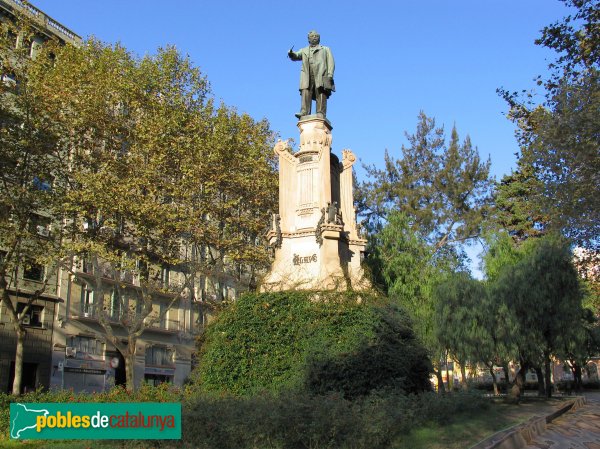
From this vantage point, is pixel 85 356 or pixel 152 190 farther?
pixel 85 356

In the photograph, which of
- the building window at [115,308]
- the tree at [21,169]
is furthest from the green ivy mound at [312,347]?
the building window at [115,308]

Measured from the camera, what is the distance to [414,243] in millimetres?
30016

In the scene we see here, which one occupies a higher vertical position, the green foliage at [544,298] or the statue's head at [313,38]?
the statue's head at [313,38]

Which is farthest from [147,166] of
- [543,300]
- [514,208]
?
[514,208]

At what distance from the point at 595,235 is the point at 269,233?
1044 centimetres

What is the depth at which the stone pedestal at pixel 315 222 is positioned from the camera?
1669 cm

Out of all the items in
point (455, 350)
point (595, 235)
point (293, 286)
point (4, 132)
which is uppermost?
point (4, 132)

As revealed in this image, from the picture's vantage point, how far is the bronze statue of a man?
62.5 feet

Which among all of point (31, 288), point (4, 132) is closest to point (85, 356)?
point (31, 288)

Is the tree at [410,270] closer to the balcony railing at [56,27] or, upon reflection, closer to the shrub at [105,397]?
the shrub at [105,397]

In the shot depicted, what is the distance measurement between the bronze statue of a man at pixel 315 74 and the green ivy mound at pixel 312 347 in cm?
665

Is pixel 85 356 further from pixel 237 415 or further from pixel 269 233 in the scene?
pixel 237 415

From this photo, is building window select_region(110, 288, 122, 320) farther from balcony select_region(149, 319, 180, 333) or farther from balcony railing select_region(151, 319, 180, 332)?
balcony railing select_region(151, 319, 180, 332)

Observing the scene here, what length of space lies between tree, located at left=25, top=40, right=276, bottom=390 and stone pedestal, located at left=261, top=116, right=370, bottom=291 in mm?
7535
